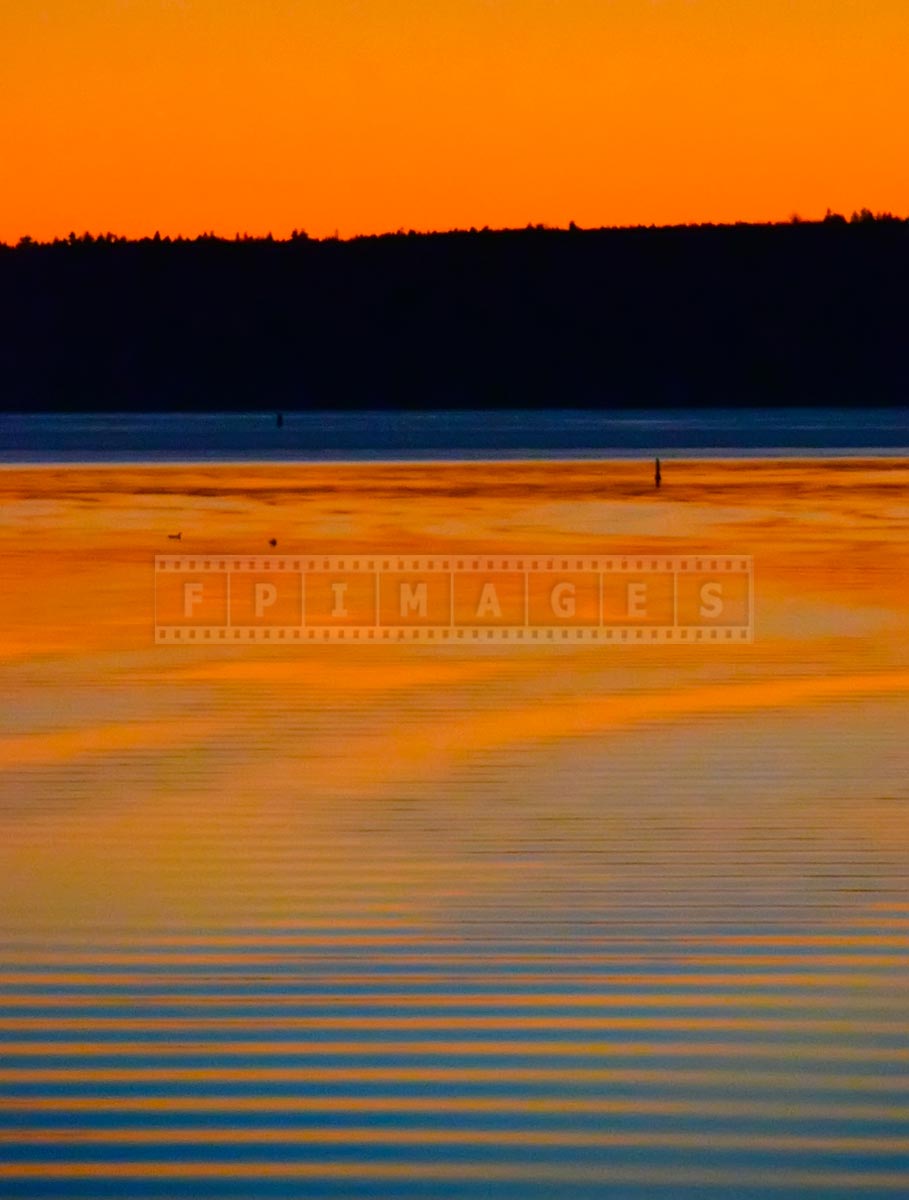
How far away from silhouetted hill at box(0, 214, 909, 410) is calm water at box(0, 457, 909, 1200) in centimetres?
13575

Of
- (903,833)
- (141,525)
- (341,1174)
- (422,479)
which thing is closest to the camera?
(341,1174)

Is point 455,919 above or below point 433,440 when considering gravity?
below

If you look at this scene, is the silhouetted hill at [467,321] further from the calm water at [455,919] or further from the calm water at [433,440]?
the calm water at [455,919]

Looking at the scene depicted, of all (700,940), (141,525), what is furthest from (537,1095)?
(141,525)

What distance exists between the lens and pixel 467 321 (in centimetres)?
16838

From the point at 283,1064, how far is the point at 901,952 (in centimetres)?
199

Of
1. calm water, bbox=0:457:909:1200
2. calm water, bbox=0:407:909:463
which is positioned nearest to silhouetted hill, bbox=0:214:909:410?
calm water, bbox=0:407:909:463

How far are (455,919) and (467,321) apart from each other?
16154 centimetres

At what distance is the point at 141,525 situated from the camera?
89.6 ft

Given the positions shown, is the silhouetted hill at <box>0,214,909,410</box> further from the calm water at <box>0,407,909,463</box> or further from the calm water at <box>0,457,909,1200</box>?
the calm water at <box>0,457,909,1200</box>

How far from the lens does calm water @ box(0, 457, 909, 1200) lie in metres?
5.73

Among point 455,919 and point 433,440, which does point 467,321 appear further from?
point 455,919

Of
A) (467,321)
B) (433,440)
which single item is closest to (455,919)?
(433,440)

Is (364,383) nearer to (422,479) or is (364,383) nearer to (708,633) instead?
(422,479)
